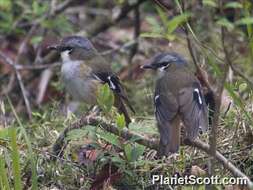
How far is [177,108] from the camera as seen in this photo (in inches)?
208

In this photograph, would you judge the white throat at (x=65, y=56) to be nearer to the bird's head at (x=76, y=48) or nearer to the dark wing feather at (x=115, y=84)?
the bird's head at (x=76, y=48)

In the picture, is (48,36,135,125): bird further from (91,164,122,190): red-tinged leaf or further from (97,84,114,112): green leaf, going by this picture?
(97,84,114,112): green leaf

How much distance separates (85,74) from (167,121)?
1.89 m

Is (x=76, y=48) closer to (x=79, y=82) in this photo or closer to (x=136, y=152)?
(x=79, y=82)

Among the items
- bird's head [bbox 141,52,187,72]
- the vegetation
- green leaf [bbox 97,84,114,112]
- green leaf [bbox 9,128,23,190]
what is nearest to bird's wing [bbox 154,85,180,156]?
the vegetation

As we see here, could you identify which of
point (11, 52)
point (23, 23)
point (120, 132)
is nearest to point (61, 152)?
point (120, 132)

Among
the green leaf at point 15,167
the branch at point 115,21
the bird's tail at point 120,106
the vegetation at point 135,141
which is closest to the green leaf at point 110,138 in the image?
the vegetation at point 135,141

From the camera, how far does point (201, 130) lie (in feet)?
17.7

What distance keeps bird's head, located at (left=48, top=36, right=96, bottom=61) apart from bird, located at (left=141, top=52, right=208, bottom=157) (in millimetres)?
1382

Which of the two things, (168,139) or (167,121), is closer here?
(168,139)

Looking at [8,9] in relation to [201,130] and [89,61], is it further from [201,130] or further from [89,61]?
[201,130]

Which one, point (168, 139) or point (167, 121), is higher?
point (167, 121)

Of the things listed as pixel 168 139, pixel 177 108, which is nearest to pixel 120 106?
pixel 177 108

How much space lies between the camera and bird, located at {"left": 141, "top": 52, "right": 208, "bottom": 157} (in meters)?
4.94
